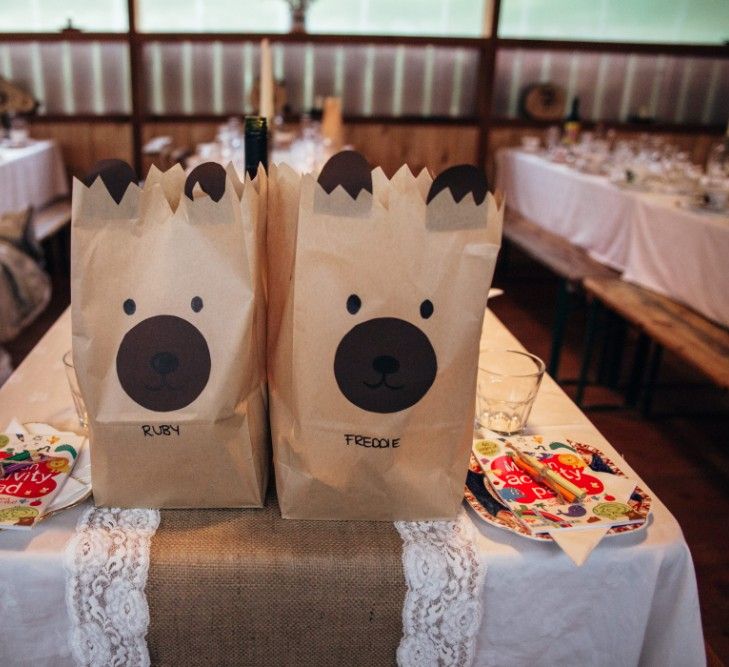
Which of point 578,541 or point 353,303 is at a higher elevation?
point 353,303

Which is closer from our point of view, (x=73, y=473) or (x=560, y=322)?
(x=73, y=473)

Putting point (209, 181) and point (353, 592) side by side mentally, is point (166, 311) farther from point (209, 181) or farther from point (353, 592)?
point (353, 592)

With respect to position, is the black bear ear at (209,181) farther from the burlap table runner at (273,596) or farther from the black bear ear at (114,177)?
the burlap table runner at (273,596)

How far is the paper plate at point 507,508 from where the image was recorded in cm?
70

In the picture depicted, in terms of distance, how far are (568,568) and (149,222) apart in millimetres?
504

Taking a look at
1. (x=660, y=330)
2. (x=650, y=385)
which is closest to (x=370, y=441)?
(x=660, y=330)

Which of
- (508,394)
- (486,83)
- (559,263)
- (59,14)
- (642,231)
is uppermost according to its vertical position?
(59,14)

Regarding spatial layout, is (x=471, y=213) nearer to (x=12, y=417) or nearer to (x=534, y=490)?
(x=534, y=490)

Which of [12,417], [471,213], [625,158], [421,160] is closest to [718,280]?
[625,158]

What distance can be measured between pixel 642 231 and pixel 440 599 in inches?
85.7

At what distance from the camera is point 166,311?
0.63 meters

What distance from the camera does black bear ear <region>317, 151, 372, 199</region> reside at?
61cm

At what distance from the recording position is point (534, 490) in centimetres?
76

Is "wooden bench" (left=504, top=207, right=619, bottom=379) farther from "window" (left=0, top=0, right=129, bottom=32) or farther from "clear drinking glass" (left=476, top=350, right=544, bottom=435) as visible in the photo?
"window" (left=0, top=0, right=129, bottom=32)
